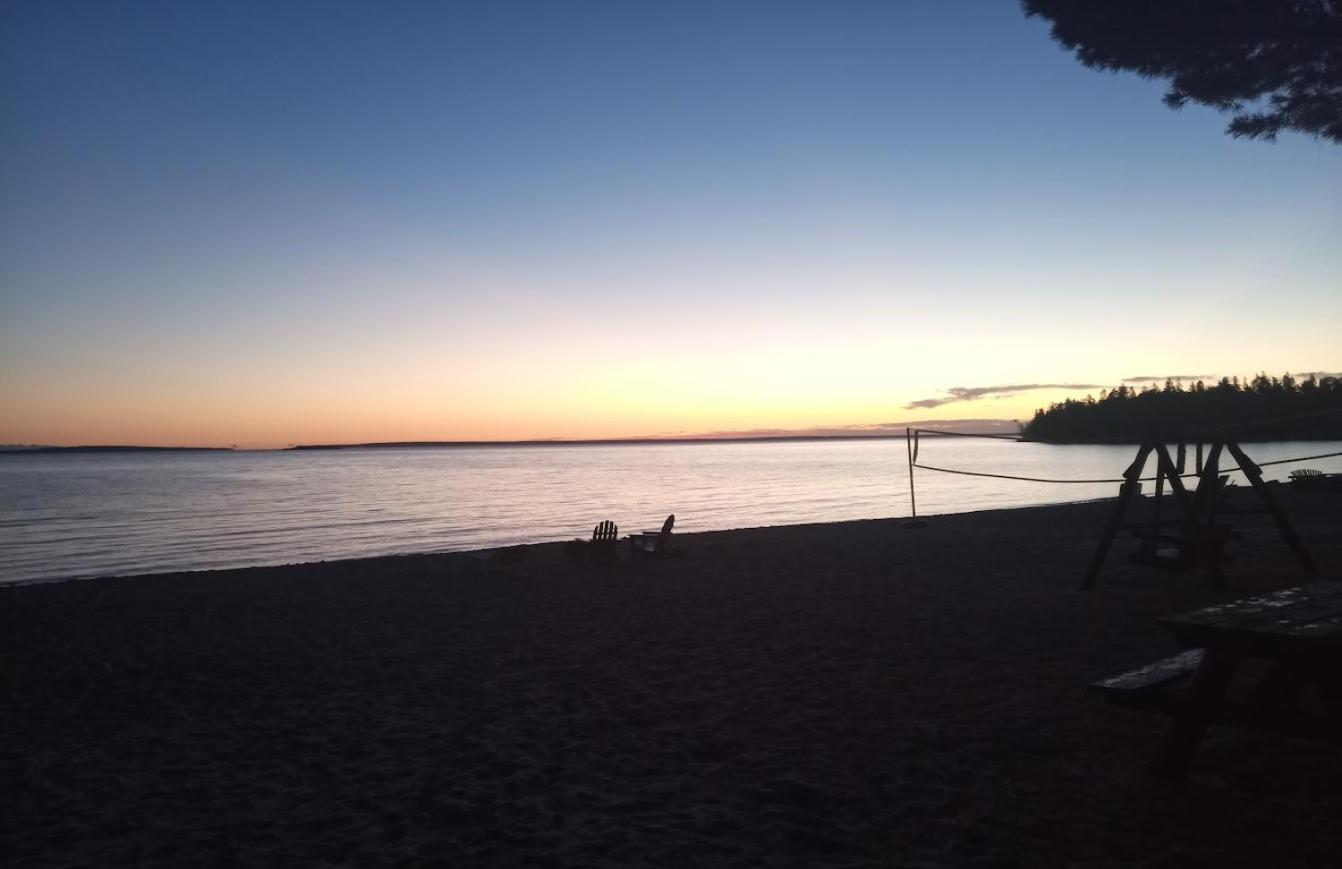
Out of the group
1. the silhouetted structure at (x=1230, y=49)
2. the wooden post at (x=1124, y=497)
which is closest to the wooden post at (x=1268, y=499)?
Result: the wooden post at (x=1124, y=497)

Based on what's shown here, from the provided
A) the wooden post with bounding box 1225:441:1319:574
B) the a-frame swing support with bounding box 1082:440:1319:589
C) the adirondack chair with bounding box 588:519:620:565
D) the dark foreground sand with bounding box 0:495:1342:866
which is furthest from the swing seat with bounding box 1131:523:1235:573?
the adirondack chair with bounding box 588:519:620:565

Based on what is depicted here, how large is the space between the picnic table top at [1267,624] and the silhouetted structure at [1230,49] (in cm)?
914

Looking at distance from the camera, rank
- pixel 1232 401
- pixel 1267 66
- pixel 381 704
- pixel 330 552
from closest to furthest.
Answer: pixel 381 704 < pixel 1267 66 < pixel 330 552 < pixel 1232 401

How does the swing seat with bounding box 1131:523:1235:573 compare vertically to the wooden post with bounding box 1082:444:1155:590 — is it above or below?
below

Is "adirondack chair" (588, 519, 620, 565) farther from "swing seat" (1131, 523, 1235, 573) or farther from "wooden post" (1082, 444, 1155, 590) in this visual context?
"swing seat" (1131, 523, 1235, 573)

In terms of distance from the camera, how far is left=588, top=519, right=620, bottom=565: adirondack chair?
16047mm

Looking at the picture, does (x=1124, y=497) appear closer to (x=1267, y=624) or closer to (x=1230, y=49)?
(x=1230, y=49)

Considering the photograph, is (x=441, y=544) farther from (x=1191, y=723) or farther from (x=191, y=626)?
(x=1191, y=723)

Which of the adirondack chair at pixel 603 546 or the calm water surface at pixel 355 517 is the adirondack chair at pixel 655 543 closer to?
the adirondack chair at pixel 603 546

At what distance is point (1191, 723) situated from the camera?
4.49m

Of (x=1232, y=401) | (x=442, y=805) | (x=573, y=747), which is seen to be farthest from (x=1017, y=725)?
(x=1232, y=401)

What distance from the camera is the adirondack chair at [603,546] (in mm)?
16047

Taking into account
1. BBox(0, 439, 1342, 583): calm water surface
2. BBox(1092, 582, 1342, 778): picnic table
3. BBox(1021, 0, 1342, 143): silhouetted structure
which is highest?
BBox(1021, 0, 1342, 143): silhouetted structure

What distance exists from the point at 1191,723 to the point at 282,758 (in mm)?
5737
